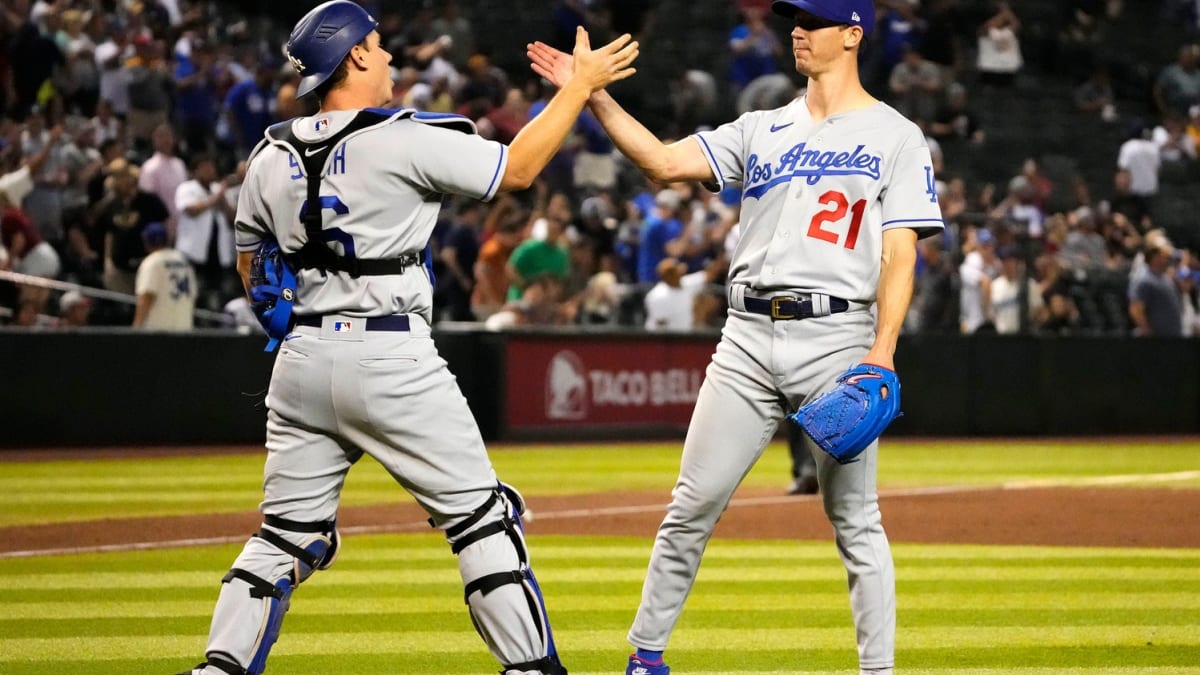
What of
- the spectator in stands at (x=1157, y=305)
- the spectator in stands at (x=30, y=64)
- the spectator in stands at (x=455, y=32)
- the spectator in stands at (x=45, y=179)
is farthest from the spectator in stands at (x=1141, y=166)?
the spectator in stands at (x=45, y=179)

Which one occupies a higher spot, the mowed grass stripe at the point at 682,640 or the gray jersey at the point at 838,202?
the gray jersey at the point at 838,202

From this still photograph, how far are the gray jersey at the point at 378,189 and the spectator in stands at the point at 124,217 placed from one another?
1182 centimetres

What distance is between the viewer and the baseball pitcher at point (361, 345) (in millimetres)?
4812

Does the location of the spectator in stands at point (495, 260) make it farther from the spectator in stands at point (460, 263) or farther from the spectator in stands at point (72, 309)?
the spectator in stands at point (72, 309)

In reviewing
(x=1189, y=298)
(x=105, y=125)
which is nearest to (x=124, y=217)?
(x=105, y=125)

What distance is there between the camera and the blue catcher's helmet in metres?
4.89

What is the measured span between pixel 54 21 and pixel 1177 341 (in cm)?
1277

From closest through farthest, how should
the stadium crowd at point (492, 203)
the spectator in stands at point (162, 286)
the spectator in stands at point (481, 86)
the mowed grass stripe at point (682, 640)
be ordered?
the mowed grass stripe at point (682, 640) < the spectator in stands at point (162, 286) < the stadium crowd at point (492, 203) < the spectator in stands at point (481, 86)

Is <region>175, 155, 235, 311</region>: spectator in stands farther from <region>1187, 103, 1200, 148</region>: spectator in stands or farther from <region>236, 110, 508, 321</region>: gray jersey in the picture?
<region>1187, 103, 1200, 148</region>: spectator in stands

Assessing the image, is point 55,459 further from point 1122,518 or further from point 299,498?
point 299,498

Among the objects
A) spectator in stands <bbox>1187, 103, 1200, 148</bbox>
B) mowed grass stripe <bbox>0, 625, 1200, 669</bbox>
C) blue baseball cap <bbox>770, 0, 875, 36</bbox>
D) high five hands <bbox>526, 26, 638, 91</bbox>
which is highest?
spectator in stands <bbox>1187, 103, 1200, 148</bbox>

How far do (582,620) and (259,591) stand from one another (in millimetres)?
2837

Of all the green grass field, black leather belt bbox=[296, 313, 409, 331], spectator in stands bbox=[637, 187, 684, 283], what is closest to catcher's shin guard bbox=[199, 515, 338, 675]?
black leather belt bbox=[296, 313, 409, 331]

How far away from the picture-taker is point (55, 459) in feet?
50.8
